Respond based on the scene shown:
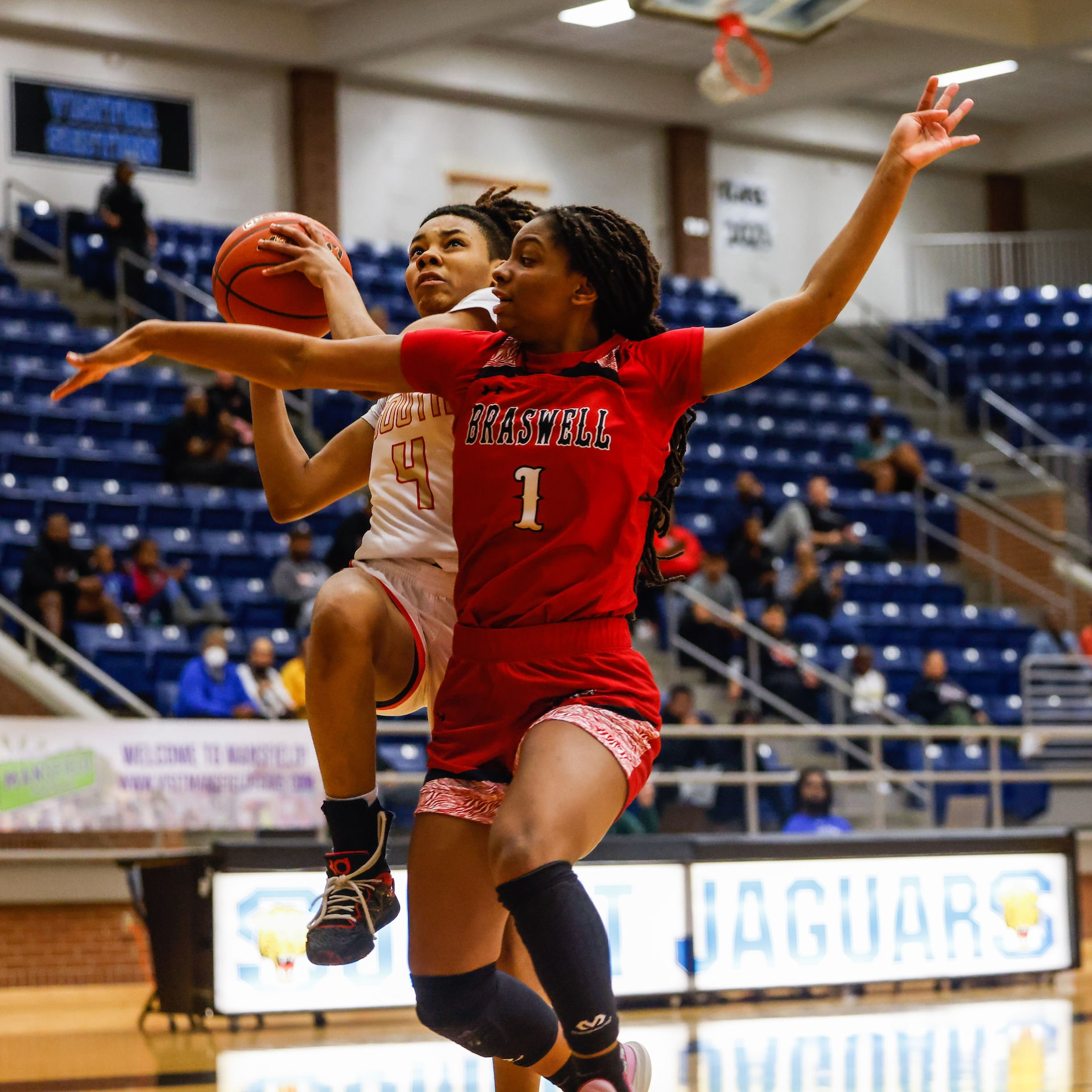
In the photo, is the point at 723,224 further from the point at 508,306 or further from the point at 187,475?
the point at 508,306

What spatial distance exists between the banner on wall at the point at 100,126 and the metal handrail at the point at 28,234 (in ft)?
2.03

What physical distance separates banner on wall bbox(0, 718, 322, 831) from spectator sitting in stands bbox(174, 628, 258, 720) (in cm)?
56

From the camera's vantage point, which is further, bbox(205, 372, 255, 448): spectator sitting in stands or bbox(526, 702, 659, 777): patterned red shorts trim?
bbox(205, 372, 255, 448): spectator sitting in stands

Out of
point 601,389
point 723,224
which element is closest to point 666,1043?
point 601,389

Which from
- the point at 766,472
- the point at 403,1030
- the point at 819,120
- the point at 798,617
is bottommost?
the point at 403,1030

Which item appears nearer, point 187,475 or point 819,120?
point 187,475

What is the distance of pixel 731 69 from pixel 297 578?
5408 mm

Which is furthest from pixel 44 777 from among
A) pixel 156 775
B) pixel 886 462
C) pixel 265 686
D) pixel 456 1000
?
pixel 886 462

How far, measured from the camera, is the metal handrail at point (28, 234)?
15.4 m

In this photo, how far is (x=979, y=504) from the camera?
17.5m

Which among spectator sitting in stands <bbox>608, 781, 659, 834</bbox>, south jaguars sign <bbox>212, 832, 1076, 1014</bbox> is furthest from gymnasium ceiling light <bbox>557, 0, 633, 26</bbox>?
south jaguars sign <bbox>212, 832, 1076, 1014</bbox>

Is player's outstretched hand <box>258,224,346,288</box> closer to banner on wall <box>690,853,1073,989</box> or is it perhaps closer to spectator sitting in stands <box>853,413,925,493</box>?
banner on wall <box>690,853,1073,989</box>

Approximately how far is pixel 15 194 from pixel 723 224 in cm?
839

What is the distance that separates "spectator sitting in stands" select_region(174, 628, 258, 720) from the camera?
9.90 m
